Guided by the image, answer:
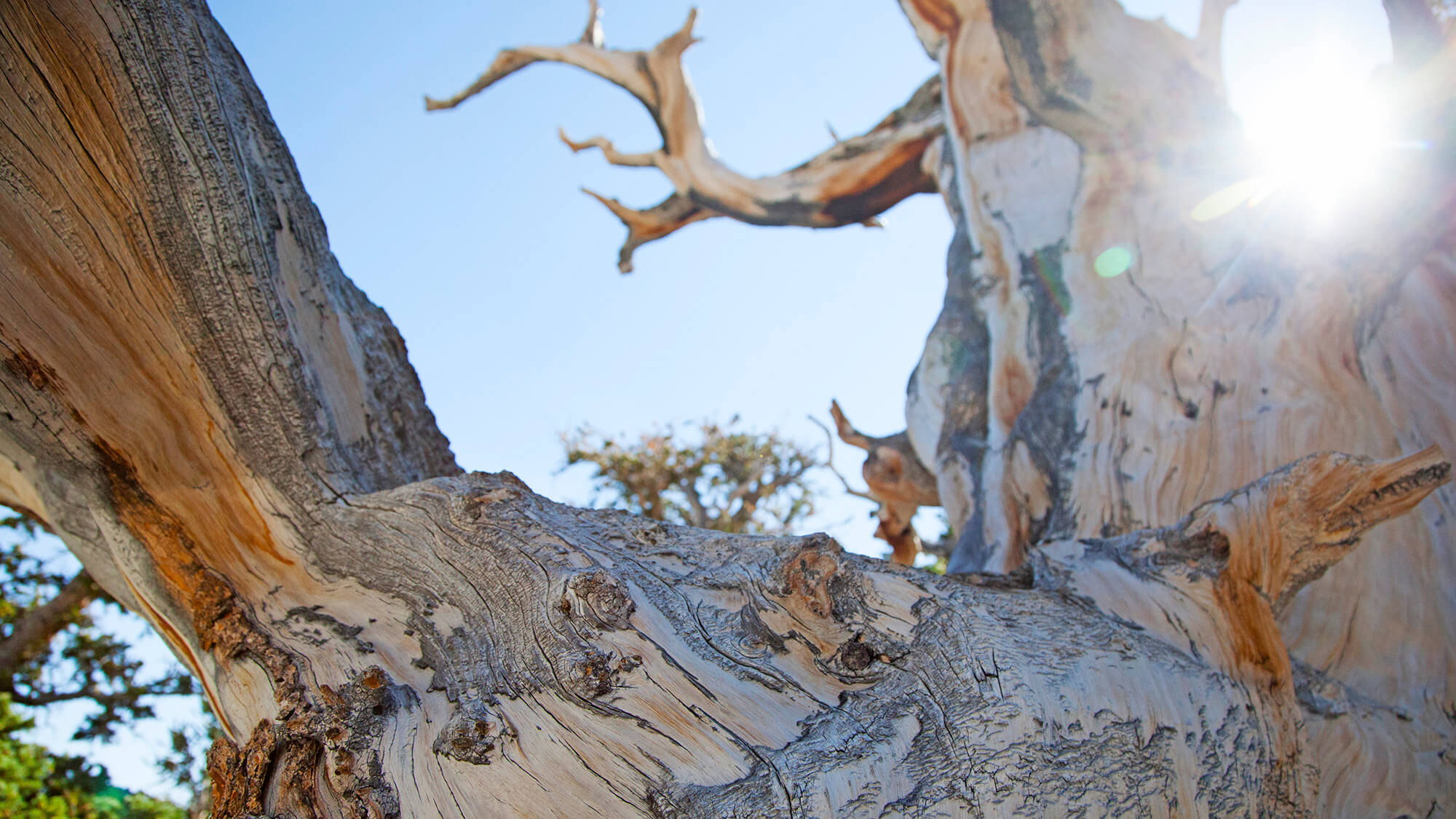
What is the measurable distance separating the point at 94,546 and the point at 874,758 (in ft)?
5.49

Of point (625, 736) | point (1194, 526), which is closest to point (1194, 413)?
point (1194, 526)

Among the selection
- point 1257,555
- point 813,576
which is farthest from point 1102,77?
point 813,576

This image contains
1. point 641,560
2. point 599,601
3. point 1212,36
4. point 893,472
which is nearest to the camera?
point 599,601

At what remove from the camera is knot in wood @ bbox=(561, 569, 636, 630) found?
1.31 meters

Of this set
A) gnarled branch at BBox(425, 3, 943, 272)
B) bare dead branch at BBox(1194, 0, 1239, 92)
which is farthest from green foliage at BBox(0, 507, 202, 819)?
bare dead branch at BBox(1194, 0, 1239, 92)

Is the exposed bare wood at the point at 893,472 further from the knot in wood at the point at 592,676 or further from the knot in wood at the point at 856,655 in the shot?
the knot in wood at the point at 592,676

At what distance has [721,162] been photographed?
525 cm

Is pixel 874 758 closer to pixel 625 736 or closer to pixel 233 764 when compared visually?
pixel 625 736

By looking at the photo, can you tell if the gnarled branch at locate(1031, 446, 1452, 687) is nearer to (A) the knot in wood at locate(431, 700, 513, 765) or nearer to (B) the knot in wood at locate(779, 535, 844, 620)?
(B) the knot in wood at locate(779, 535, 844, 620)

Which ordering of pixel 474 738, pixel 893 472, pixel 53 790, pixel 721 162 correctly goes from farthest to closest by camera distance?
pixel 721 162 → pixel 53 790 → pixel 893 472 → pixel 474 738

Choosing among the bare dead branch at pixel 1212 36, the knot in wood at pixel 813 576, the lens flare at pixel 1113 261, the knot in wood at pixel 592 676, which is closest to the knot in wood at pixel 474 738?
the knot in wood at pixel 592 676

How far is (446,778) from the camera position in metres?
1.19

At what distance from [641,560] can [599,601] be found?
0.76ft

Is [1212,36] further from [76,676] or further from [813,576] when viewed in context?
[76,676]
